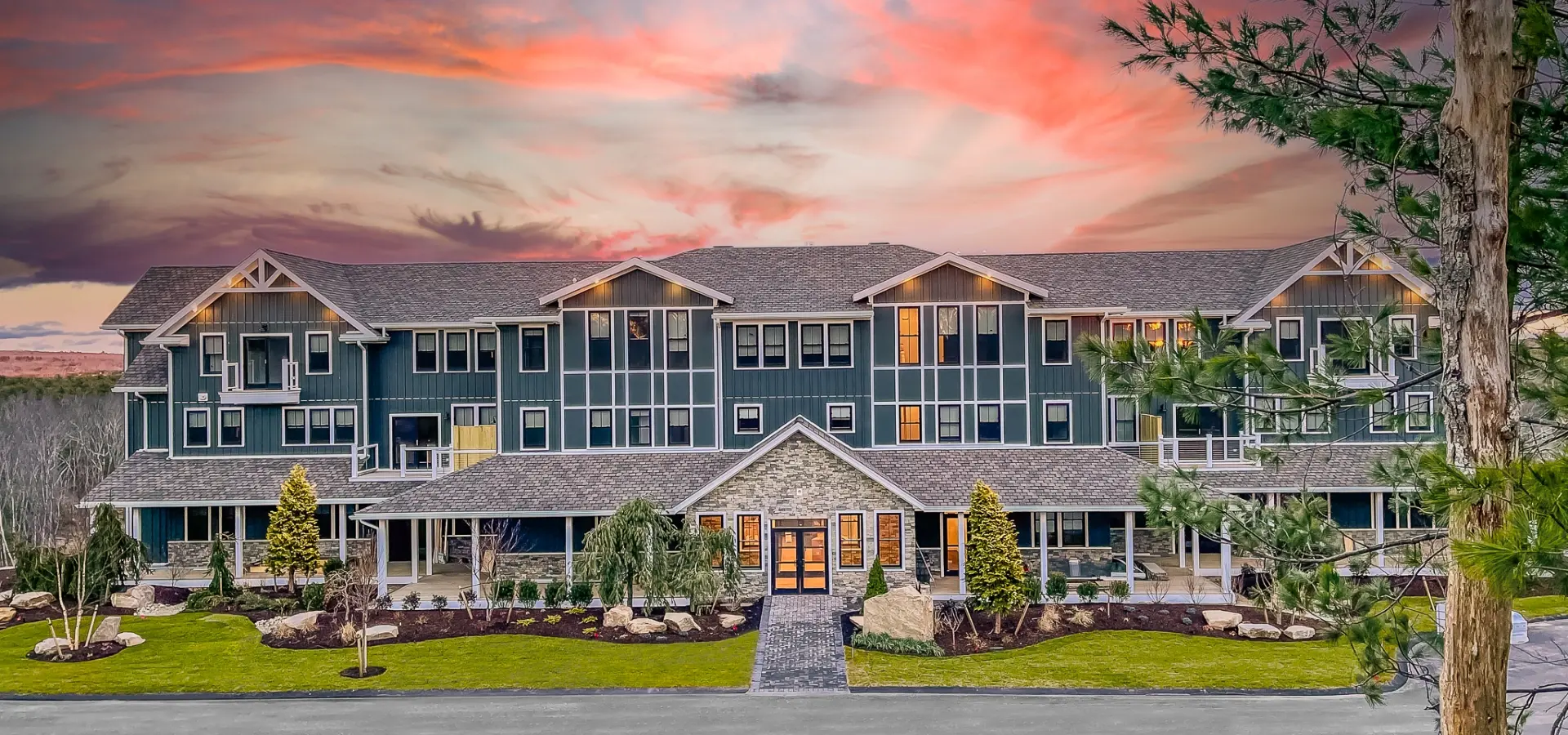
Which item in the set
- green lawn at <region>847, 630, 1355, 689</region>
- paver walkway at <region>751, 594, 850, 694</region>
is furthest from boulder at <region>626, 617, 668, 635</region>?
green lawn at <region>847, 630, 1355, 689</region>

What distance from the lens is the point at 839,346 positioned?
28891 millimetres

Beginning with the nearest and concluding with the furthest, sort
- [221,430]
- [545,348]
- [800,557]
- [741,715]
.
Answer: [741,715] < [800,557] < [545,348] < [221,430]

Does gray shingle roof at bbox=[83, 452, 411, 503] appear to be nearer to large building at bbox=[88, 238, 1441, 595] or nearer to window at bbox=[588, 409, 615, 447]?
large building at bbox=[88, 238, 1441, 595]

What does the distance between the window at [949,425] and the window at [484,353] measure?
1380 centimetres

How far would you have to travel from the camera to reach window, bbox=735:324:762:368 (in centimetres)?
2895

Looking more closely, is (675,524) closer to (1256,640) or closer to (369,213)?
(1256,640)

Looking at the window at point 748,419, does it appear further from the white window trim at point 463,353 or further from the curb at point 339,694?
the curb at point 339,694

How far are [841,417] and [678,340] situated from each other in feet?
18.7

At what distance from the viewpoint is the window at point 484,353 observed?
30750mm

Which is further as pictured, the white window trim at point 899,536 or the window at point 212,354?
the window at point 212,354

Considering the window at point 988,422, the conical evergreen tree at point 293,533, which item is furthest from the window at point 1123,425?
the conical evergreen tree at point 293,533

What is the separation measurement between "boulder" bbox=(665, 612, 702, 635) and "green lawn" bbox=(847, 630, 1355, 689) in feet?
13.5

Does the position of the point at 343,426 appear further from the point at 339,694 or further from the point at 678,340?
the point at 339,694

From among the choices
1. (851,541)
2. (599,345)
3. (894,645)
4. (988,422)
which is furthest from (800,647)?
(599,345)
